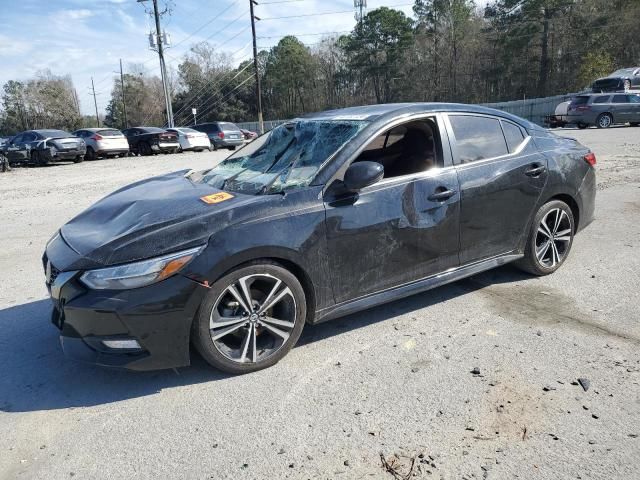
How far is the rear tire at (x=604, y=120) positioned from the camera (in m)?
→ 23.5

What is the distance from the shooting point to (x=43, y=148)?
2006 cm

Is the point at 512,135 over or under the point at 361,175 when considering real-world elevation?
over

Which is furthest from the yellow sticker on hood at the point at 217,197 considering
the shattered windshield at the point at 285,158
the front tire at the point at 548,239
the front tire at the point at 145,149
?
the front tire at the point at 145,149

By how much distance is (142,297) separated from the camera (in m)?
2.81

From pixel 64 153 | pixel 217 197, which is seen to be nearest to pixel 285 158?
pixel 217 197

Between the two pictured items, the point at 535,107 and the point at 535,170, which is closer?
the point at 535,170

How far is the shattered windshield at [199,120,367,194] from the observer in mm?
3521

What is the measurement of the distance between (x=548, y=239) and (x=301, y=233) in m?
2.65

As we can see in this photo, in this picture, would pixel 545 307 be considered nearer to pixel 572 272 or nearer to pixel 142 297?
pixel 572 272

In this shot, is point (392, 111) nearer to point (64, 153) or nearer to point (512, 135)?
point (512, 135)

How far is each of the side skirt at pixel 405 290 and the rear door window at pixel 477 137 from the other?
876 mm

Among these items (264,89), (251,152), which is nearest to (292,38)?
(264,89)

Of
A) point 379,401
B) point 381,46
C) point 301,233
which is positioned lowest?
point 379,401

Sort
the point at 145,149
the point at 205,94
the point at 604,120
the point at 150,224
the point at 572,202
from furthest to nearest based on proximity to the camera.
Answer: the point at 205,94
the point at 145,149
the point at 604,120
the point at 572,202
the point at 150,224
